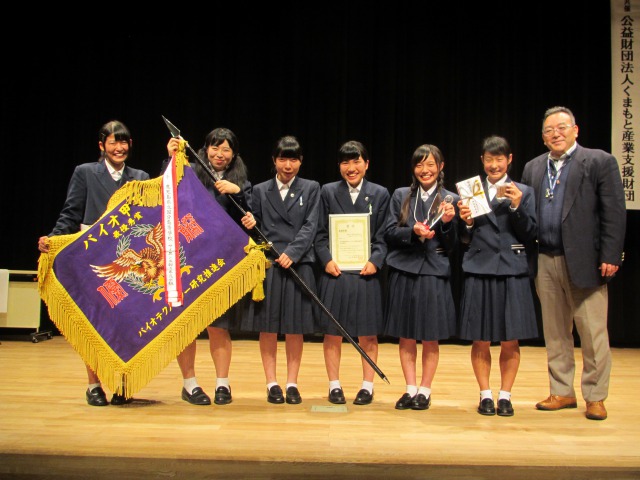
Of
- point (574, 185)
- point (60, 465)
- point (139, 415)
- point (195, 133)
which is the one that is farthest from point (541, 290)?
point (195, 133)

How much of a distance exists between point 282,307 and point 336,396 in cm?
56

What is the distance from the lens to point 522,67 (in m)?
5.70

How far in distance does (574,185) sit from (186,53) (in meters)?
4.14

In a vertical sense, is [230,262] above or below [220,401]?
above

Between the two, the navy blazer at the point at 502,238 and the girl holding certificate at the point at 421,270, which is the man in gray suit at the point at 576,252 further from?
the girl holding certificate at the point at 421,270

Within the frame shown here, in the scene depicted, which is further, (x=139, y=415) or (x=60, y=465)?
(x=139, y=415)

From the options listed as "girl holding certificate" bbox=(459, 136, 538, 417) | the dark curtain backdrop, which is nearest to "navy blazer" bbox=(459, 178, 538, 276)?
"girl holding certificate" bbox=(459, 136, 538, 417)

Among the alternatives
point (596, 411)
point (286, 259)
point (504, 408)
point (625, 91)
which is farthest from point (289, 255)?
point (625, 91)

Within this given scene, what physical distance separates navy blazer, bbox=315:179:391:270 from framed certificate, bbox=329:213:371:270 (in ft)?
0.11

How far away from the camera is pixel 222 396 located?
314 centimetres

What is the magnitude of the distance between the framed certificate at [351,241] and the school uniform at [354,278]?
0.03 meters

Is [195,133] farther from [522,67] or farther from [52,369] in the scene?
[522,67]

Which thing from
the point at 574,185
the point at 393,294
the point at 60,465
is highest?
the point at 574,185

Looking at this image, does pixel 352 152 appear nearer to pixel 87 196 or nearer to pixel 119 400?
pixel 87 196
